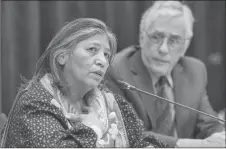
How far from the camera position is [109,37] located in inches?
62.1

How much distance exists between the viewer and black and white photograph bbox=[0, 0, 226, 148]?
56.6 inches

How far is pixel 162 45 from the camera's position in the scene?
7.79 feet

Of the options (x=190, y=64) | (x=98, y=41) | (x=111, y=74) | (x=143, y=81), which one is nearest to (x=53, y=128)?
(x=98, y=41)

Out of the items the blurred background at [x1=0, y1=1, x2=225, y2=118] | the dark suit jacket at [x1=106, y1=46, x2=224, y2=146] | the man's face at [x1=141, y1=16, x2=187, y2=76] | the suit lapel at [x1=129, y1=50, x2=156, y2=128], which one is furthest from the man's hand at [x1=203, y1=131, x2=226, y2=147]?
the blurred background at [x1=0, y1=1, x2=225, y2=118]

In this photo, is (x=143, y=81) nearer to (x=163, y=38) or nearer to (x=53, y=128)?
(x=163, y=38)

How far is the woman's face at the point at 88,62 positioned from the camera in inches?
60.0

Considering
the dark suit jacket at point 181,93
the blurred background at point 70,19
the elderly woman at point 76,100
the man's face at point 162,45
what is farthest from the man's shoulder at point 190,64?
the elderly woman at point 76,100

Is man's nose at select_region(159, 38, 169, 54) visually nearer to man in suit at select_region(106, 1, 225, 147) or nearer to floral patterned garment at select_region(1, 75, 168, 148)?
man in suit at select_region(106, 1, 225, 147)

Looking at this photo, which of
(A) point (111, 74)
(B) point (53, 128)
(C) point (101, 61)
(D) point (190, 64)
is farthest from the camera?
(D) point (190, 64)

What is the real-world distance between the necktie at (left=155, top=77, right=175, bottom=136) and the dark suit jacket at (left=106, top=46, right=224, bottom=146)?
3 centimetres

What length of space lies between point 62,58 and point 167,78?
1020 millimetres

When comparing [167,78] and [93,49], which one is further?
[167,78]

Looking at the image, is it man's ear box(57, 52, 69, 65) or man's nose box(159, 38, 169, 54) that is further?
man's nose box(159, 38, 169, 54)

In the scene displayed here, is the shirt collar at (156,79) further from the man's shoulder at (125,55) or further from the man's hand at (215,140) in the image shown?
the man's hand at (215,140)
